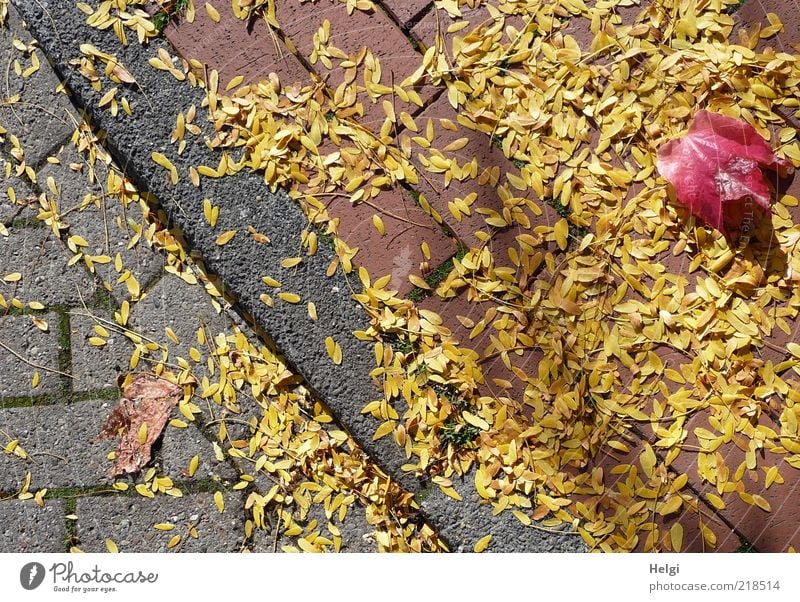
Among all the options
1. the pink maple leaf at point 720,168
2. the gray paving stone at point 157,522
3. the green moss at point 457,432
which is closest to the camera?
the pink maple leaf at point 720,168

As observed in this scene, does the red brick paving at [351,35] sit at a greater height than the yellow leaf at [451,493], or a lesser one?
greater

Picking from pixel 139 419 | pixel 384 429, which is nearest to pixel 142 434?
pixel 139 419

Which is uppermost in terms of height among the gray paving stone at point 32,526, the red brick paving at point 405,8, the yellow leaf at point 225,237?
the red brick paving at point 405,8

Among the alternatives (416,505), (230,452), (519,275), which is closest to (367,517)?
(416,505)

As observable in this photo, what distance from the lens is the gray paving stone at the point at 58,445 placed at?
6.29 feet

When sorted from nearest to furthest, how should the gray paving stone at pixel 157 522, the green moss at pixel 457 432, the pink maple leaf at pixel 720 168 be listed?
the pink maple leaf at pixel 720 168 < the green moss at pixel 457 432 < the gray paving stone at pixel 157 522

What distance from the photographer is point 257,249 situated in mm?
1798

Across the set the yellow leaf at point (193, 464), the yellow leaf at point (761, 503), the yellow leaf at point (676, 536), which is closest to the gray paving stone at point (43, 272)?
the yellow leaf at point (193, 464)

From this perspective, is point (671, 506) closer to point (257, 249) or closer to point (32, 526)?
point (257, 249)

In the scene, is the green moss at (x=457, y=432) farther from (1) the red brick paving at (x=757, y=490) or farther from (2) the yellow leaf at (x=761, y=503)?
(2) the yellow leaf at (x=761, y=503)

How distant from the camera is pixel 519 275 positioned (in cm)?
178

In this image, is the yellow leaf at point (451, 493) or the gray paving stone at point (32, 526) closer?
the yellow leaf at point (451, 493)

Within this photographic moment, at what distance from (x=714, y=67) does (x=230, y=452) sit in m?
1.61

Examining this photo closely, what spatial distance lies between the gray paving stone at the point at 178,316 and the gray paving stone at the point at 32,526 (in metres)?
0.53
